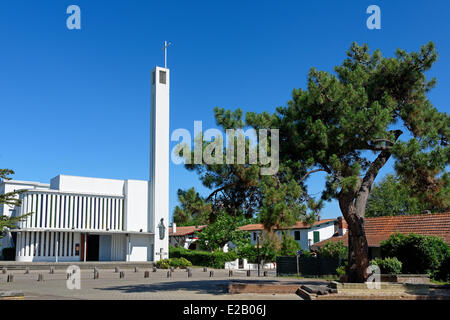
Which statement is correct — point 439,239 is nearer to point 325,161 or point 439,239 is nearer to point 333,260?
point 333,260

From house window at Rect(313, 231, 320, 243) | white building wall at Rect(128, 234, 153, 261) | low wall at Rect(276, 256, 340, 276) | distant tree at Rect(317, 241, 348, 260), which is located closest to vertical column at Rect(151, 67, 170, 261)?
white building wall at Rect(128, 234, 153, 261)

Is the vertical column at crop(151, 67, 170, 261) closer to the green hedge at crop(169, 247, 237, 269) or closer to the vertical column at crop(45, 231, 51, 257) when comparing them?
the green hedge at crop(169, 247, 237, 269)

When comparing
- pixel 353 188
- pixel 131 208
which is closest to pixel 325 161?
pixel 353 188

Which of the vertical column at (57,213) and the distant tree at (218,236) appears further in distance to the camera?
the distant tree at (218,236)

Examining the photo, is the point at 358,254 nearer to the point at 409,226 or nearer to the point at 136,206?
the point at 409,226

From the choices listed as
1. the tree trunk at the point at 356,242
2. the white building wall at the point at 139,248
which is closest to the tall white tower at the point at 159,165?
the white building wall at the point at 139,248

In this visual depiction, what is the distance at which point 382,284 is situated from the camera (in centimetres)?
1570

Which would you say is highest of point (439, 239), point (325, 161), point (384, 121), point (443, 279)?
point (384, 121)

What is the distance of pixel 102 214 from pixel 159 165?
24.0 ft

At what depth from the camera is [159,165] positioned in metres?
45.6

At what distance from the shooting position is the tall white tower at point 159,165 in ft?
148

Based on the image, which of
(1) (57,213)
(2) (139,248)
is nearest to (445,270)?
(2) (139,248)

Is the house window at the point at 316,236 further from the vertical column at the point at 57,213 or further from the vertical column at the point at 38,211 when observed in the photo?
the vertical column at the point at 38,211
